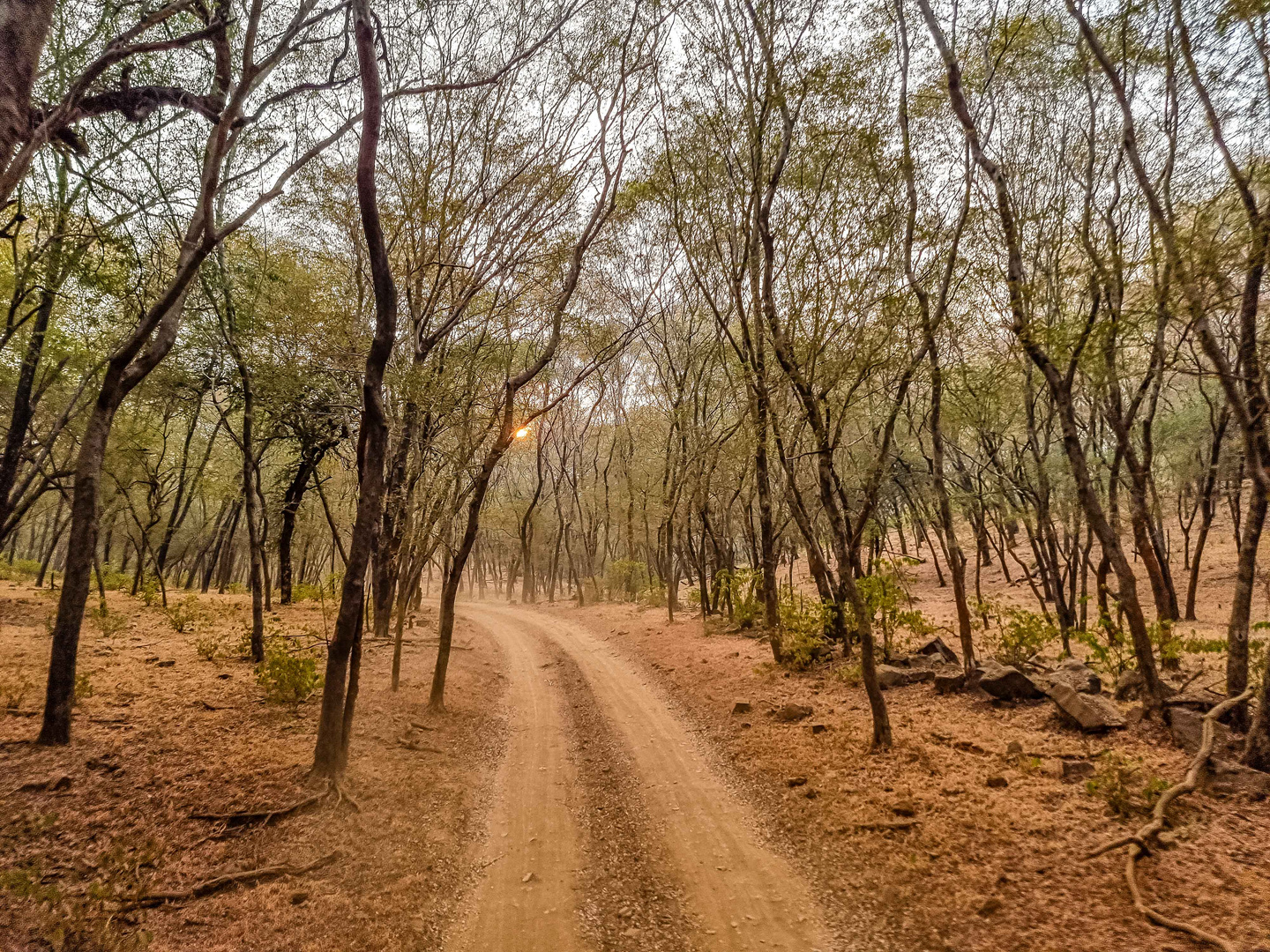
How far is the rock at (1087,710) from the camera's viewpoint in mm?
6738

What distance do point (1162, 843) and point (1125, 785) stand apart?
3.25 feet

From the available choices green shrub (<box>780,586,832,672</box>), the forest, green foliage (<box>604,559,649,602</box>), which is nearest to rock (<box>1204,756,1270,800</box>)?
the forest

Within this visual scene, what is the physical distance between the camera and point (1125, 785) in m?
5.36

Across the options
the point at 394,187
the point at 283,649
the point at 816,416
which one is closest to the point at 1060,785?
the point at 816,416

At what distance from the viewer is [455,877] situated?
519 cm

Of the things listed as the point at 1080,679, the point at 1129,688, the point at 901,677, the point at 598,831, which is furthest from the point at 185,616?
the point at 1129,688

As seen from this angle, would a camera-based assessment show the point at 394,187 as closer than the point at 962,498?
Yes

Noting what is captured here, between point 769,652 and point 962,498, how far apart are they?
8080mm

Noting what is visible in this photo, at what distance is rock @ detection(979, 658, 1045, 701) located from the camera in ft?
26.9

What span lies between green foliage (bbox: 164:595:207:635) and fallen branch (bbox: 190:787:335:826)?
10075mm

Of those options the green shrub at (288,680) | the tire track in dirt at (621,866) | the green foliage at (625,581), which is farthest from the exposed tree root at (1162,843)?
the green foliage at (625,581)

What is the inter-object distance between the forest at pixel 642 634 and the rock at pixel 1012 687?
40mm

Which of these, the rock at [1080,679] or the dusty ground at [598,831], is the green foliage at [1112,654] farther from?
the dusty ground at [598,831]

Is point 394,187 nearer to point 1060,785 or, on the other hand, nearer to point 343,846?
point 343,846
